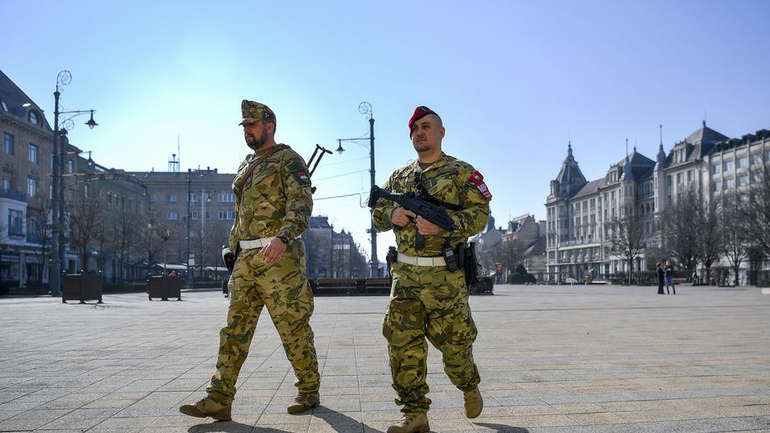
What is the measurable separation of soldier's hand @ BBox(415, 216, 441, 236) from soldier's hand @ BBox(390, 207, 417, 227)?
4.9 inches

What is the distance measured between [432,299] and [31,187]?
2241 inches

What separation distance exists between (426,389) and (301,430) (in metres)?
0.81

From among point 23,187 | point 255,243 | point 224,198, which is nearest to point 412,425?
point 255,243

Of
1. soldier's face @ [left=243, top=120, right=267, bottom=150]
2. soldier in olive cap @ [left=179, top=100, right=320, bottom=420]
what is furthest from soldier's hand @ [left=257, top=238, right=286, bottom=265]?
soldier's face @ [left=243, top=120, right=267, bottom=150]

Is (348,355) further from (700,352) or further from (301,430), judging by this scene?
(700,352)

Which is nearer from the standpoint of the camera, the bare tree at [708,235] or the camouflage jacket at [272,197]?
the camouflage jacket at [272,197]

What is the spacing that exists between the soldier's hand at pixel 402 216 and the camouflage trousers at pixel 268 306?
2.82 feet

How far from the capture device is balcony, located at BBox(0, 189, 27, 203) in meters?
46.4

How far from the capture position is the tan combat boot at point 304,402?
4340mm

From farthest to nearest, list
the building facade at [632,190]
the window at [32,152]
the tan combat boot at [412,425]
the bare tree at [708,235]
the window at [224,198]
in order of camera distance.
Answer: the window at [224,198] → the building facade at [632,190] → the bare tree at [708,235] → the window at [32,152] → the tan combat boot at [412,425]

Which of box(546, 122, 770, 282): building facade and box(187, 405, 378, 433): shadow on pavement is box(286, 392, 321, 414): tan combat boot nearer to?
box(187, 405, 378, 433): shadow on pavement

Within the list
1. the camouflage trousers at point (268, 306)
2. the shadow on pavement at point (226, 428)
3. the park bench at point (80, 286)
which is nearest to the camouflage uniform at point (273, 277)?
the camouflage trousers at point (268, 306)

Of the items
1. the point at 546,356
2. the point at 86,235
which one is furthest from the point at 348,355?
the point at 86,235

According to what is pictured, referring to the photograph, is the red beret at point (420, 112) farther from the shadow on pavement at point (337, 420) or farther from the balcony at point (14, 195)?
the balcony at point (14, 195)
